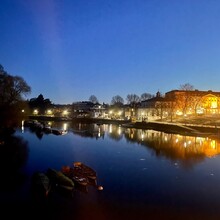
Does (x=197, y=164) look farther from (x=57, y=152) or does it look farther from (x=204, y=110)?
(x=204, y=110)

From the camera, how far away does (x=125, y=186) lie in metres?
30.5

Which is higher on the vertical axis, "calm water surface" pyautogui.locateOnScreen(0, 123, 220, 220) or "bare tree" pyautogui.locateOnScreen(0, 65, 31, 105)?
"bare tree" pyautogui.locateOnScreen(0, 65, 31, 105)

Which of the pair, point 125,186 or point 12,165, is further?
point 12,165

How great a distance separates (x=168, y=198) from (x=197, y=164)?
17975 mm

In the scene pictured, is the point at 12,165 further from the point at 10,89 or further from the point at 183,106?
the point at 183,106

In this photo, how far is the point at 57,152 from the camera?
51.5 meters

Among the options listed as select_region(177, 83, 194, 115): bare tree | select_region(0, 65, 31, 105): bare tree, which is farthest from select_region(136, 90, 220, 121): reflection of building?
select_region(0, 65, 31, 105): bare tree

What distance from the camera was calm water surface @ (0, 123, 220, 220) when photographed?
23.7 metres

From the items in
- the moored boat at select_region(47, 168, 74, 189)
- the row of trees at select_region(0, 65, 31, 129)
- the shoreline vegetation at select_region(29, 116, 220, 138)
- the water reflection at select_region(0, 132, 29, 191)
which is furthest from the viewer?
the shoreline vegetation at select_region(29, 116, 220, 138)

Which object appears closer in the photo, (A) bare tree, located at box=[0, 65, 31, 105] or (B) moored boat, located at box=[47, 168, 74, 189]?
(B) moored boat, located at box=[47, 168, 74, 189]

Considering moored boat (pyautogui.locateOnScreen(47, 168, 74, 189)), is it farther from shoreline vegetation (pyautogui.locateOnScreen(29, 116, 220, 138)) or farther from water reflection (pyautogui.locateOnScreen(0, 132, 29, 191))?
shoreline vegetation (pyautogui.locateOnScreen(29, 116, 220, 138))

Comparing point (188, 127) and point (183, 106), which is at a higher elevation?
point (183, 106)

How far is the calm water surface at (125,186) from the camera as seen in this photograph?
77.8 feet

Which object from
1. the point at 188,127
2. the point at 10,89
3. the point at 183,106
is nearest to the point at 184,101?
the point at 183,106
